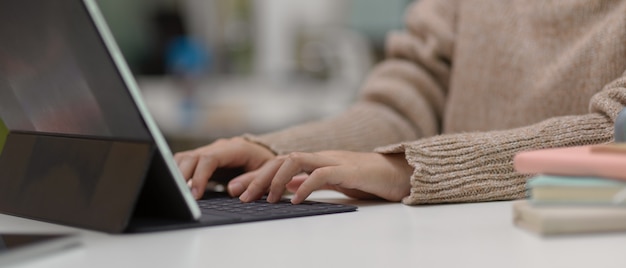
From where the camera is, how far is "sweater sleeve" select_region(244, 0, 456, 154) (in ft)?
4.42

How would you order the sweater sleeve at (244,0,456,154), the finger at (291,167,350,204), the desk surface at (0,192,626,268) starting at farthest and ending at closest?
the sweater sleeve at (244,0,456,154), the finger at (291,167,350,204), the desk surface at (0,192,626,268)

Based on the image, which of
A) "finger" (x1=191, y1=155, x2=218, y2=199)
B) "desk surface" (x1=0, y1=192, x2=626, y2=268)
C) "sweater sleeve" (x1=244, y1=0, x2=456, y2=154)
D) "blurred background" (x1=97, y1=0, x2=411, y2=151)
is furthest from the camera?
"blurred background" (x1=97, y1=0, x2=411, y2=151)

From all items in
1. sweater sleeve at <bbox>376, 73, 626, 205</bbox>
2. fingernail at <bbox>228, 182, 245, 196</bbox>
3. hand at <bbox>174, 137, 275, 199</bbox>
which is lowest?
fingernail at <bbox>228, 182, 245, 196</bbox>

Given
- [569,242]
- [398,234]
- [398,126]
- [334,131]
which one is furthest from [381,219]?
[398,126]

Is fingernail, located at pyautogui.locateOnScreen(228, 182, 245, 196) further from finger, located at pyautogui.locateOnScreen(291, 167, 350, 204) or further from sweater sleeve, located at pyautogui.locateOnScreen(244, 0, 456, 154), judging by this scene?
sweater sleeve, located at pyautogui.locateOnScreen(244, 0, 456, 154)

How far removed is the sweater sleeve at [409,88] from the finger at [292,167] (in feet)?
1.30

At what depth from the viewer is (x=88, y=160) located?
0.76m

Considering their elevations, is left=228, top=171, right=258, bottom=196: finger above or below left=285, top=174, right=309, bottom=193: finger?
below

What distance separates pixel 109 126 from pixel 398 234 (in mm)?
255

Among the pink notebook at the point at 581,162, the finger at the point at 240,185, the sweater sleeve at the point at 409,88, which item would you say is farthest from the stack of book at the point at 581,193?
the sweater sleeve at the point at 409,88

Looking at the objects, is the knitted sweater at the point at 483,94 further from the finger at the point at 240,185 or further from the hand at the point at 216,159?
the finger at the point at 240,185

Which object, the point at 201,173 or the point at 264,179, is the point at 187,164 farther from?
the point at 264,179

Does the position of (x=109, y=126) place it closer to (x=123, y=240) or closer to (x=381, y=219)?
(x=123, y=240)

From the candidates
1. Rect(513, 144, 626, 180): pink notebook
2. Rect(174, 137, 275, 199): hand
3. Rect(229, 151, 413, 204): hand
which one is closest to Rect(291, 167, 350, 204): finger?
Rect(229, 151, 413, 204): hand
